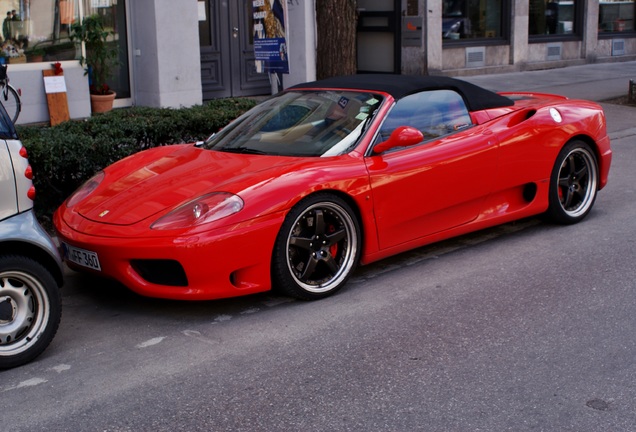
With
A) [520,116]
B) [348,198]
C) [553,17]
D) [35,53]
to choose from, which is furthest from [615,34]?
[348,198]

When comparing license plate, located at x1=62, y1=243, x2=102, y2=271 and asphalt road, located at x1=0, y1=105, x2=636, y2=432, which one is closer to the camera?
asphalt road, located at x1=0, y1=105, x2=636, y2=432

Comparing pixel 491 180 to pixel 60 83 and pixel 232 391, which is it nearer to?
pixel 232 391

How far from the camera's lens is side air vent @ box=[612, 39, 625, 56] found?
23781 mm

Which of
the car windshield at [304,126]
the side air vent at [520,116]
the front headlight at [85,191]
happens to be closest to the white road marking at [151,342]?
the front headlight at [85,191]

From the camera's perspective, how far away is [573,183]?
293 inches

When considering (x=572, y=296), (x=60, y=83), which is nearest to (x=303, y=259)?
(x=572, y=296)

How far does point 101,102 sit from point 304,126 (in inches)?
335

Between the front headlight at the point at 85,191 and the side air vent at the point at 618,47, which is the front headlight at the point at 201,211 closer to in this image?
the front headlight at the point at 85,191

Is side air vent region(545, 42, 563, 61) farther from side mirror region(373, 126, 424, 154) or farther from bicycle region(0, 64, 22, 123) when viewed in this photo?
side mirror region(373, 126, 424, 154)

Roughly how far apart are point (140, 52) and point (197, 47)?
0.95 m

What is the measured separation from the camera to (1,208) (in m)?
4.62

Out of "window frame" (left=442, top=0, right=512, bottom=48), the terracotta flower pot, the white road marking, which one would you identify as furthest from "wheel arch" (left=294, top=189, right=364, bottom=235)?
"window frame" (left=442, top=0, right=512, bottom=48)

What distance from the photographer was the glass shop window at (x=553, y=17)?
2178 centimetres

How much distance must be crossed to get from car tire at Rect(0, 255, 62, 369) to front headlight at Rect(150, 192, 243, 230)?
799 mm
